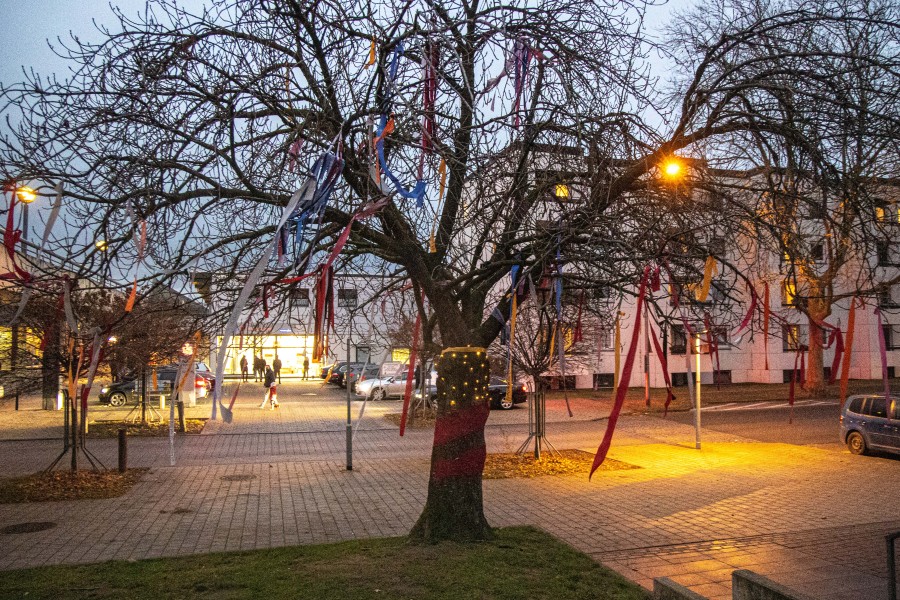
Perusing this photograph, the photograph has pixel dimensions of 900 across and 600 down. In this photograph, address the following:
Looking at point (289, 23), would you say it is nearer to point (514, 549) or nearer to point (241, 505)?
point (514, 549)

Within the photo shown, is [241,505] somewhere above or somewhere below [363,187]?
below

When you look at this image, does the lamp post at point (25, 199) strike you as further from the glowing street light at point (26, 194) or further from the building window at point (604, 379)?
the building window at point (604, 379)

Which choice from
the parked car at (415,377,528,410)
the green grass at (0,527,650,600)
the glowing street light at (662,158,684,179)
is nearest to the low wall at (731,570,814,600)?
the green grass at (0,527,650,600)

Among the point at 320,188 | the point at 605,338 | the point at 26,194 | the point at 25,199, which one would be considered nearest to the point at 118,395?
the point at 605,338

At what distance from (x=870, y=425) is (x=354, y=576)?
14.4m

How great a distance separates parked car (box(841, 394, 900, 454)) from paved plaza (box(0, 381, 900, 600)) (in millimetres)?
402

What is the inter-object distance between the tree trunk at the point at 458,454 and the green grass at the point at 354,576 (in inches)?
10.6

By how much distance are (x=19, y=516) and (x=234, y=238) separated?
20.6 ft

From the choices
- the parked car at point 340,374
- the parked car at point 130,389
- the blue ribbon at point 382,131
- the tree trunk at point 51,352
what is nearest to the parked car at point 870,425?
the blue ribbon at point 382,131

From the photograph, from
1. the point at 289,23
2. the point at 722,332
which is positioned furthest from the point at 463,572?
the point at 289,23

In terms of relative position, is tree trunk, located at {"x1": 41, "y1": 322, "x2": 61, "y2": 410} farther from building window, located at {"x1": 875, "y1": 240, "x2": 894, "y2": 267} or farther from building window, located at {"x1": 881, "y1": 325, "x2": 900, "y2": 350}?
building window, located at {"x1": 881, "y1": 325, "x2": 900, "y2": 350}

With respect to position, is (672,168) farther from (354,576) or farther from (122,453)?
(122,453)

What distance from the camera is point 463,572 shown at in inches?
256

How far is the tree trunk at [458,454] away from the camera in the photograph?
7520 mm
